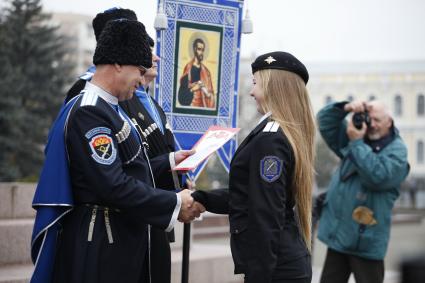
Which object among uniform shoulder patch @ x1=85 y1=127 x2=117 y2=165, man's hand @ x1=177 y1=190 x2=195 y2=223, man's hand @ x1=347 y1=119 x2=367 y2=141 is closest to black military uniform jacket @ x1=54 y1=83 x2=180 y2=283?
uniform shoulder patch @ x1=85 y1=127 x2=117 y2=165

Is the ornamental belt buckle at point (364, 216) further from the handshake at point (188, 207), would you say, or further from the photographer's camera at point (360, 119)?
the handshake at point (188, 207)

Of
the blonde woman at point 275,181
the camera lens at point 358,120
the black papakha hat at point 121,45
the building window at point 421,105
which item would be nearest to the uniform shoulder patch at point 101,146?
the black papakha hat at point 121,45

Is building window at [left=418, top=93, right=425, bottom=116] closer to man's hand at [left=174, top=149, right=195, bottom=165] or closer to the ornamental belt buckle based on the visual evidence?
the ornamental belt buckle

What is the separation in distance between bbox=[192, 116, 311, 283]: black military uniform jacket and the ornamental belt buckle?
2.69 meters

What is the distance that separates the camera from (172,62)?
6020 mm

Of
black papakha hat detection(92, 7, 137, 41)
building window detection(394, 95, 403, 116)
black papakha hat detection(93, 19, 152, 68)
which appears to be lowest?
black papakha hat detection(93, 19, 152, 68)

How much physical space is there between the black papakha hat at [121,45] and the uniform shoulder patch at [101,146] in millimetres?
389

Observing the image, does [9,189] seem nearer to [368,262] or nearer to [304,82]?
[368,262]

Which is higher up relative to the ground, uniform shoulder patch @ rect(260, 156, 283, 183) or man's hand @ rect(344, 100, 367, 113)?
man's hand @ rect(344, 100, 367, 113)

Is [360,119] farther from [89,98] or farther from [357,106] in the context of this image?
[89,98]

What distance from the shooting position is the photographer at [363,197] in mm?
6469

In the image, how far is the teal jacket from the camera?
6449mm

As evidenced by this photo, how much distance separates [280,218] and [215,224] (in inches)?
674

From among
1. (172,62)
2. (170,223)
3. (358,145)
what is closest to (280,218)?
(170,223)
